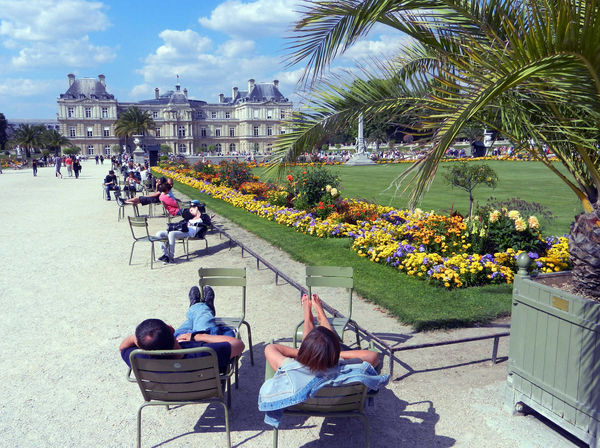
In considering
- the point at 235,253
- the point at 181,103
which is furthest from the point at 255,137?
the point at 235,253

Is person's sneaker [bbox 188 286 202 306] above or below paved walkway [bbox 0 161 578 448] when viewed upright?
above

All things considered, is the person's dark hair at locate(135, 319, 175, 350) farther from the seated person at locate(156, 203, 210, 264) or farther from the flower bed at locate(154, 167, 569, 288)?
the seated person at locate(156, 203, 210, 264)

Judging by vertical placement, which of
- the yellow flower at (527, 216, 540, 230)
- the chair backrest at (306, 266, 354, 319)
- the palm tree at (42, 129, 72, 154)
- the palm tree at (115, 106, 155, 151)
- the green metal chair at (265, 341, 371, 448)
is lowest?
the green metal chair at (265, 341, 371, 448)

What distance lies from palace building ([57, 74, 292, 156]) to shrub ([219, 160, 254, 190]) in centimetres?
7091

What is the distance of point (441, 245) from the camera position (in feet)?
23.5

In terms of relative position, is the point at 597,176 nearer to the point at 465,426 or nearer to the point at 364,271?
the point at 465,426

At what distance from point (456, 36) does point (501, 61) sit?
1784 millimetres

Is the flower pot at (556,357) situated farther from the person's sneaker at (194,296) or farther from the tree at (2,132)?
the tree at (2,132)

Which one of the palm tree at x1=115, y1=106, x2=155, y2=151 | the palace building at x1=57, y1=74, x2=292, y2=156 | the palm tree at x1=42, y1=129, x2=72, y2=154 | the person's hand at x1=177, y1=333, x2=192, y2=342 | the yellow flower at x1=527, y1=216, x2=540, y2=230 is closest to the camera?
the person's hand at x1=177, y1=333, x2=192, y2=342

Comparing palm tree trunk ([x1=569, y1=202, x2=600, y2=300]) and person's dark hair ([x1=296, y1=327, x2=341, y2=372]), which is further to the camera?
palm tree trunk ([x1=569, y1=202, x2=600, y2=300])

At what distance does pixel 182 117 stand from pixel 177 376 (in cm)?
10152

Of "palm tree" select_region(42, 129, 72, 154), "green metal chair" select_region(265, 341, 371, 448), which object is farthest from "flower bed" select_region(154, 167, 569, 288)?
"palm tree" select_region(42, 129, 72, 154)

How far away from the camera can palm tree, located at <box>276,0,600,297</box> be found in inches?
98.7

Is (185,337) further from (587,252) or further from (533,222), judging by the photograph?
(533,222)
